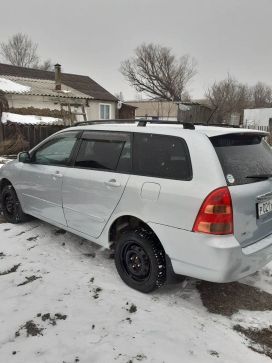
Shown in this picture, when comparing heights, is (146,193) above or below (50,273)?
above

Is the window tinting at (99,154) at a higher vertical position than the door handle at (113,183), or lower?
higher

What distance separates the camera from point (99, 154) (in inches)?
153

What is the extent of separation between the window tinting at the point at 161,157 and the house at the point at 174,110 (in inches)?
795

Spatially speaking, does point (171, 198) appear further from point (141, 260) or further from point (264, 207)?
point (264, 207)

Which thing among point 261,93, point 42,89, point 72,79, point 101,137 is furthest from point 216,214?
point 261,93

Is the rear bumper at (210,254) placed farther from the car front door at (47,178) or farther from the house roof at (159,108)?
the house roof at (159,108)

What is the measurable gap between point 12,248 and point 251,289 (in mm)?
2896

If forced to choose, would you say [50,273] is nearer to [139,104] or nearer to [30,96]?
[30,96]

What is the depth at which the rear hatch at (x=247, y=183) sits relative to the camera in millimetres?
2930

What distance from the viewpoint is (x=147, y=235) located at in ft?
11.0

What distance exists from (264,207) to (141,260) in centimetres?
125

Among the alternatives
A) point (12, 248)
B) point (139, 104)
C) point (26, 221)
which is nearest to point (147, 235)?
point (12, 248)

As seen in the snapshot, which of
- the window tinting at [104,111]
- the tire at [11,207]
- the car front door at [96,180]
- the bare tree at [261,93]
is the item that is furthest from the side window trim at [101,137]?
the bare tree at [261,93]

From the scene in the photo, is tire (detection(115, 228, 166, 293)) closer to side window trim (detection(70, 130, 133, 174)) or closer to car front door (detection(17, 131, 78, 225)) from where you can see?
side window trim (detection(70, 130, 133, 174))
